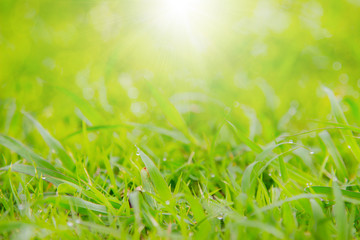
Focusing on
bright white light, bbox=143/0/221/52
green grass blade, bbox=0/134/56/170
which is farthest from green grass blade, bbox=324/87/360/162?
bright white light, bbox=143/0/221/52

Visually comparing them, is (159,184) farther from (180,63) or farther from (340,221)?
(180,63)

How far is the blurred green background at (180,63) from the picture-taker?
1751 mm

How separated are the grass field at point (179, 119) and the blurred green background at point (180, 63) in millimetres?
12

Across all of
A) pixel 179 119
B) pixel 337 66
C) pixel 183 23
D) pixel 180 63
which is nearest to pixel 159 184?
pixel 179 119

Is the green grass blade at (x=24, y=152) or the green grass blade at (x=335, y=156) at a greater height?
the green grass blade at (x=24, y=152)

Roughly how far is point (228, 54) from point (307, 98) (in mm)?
790

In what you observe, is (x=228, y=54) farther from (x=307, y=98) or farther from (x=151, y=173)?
(x=151, y=173)

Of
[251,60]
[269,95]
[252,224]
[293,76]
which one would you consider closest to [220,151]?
[269,95]

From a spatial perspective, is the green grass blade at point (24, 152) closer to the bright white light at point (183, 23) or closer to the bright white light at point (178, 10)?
the bright white light at point (183, 23)

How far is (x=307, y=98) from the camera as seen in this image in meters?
1.93

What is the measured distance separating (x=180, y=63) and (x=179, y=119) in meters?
1.11

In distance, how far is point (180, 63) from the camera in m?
2.44

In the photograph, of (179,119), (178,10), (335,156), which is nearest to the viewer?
(335,156)

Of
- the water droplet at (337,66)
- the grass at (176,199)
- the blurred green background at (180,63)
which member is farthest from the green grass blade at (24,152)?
the water droplet at (337,66)
